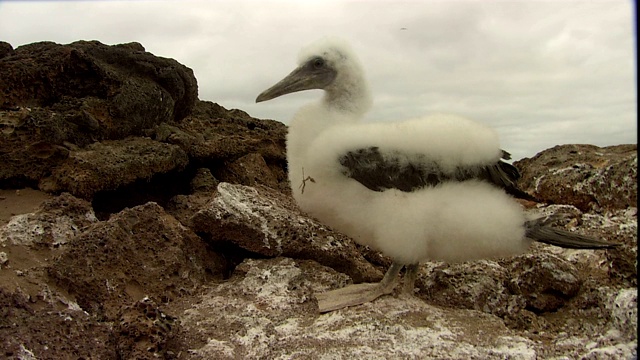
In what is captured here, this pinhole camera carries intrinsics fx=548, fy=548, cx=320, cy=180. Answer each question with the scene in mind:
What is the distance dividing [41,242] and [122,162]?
2.62 ft

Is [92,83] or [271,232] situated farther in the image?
[92,83]

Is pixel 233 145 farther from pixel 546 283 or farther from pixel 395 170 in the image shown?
pixel 546 283

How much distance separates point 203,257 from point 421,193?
4.67ft

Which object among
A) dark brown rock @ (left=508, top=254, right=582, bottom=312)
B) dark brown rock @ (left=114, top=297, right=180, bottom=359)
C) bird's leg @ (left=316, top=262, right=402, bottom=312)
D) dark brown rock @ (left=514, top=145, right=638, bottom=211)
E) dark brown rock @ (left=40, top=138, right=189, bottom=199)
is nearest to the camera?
dark brown rock @ (left=114, top=297, right=180, bottom=359)

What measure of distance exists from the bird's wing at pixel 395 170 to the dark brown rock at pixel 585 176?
3.58 feet

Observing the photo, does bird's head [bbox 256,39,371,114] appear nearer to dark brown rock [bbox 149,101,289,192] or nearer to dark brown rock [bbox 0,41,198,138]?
dark brown rock [bbox 149,101,289,192]

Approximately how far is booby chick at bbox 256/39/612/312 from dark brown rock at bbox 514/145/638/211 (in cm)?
78

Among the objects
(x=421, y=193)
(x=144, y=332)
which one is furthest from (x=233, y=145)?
(x=144, y=332)

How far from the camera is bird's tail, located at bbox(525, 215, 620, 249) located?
286 centimetres

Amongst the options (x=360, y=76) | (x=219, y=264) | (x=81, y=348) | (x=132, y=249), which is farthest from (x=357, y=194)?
(x=81, y=348)

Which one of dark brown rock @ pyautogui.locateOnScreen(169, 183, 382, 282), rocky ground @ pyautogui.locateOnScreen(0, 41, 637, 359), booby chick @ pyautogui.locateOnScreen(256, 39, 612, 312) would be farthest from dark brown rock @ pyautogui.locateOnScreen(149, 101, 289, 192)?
booby chick @ pyautogui.locateOnScreen(256, 39, 612, 312)

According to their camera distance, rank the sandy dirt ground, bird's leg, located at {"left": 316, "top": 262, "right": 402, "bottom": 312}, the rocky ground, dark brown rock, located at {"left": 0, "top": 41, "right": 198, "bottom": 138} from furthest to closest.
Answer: dark brown rock, located at {"left": 0, "top": 41, "right": 198, "bottom": 138} → the sandy dirt ground → bird's leg, located at {"left": 316, "top": 262, "right": 402, "bottom": 312} → the rocky ground

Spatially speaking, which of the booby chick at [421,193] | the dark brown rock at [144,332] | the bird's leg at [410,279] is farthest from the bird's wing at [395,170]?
the dark brown rock at [144,332]

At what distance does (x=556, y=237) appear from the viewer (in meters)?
2.92
